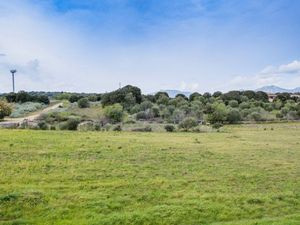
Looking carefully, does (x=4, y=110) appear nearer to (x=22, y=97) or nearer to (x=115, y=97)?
(x=115, y=97)

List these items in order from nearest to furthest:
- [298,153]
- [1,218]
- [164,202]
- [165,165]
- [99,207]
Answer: [1,218]
[99,207]
[164,202]
[165,165]
[298,153]

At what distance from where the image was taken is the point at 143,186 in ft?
49.5

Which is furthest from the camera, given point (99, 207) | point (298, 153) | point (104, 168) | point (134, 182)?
point (298, 153)

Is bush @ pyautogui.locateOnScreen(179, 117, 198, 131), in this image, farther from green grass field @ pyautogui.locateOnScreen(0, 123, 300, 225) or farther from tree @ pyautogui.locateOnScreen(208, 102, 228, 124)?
green grass field @ pyautogui.locateOnScreen(0, 123, 300, 225)

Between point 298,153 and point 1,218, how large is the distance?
20.3m

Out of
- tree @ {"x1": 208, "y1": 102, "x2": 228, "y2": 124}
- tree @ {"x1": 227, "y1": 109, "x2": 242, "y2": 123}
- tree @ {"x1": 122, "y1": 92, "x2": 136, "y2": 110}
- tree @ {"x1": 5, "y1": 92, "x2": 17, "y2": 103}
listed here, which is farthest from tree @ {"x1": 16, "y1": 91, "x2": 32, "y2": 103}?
tree @ {"x1": 227, "y1": 109, "x2": 242, "y2": 123}

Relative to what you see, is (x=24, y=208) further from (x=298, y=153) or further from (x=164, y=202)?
(x=298, y=153)

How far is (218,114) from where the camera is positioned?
66.1m

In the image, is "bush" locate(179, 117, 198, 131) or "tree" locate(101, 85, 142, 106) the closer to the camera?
"bush" locate(179, 117, 198, 131)

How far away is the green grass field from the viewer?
39.1ft

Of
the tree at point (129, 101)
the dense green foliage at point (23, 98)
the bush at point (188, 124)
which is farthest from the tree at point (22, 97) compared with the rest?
the bush at point (188, 124)

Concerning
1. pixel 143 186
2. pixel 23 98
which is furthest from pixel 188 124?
pixel 23 98

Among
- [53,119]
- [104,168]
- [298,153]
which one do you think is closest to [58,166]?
[104,168]

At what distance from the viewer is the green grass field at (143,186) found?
469 inches
